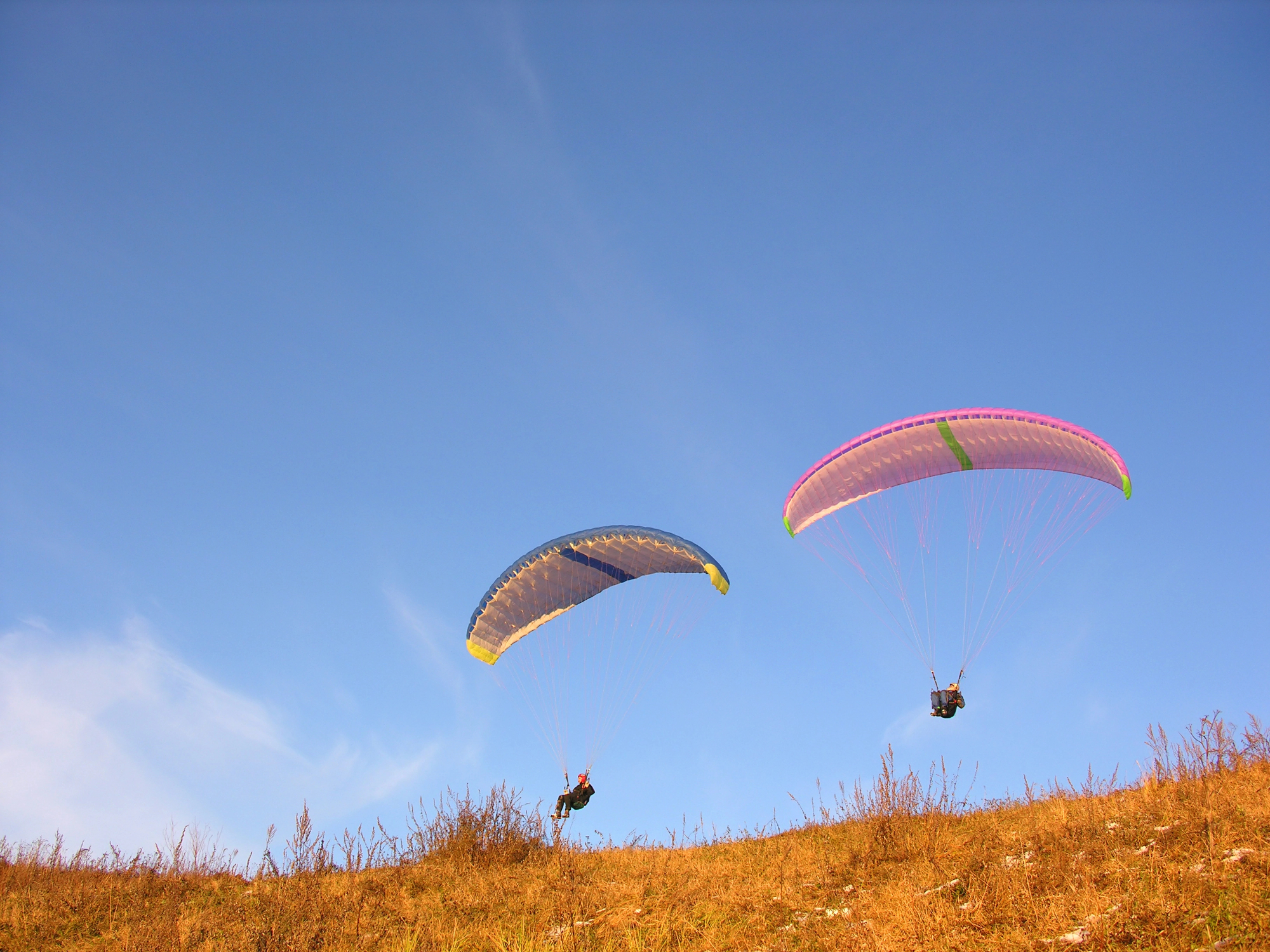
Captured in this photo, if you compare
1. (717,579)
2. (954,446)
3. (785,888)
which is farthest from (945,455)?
(785,888)

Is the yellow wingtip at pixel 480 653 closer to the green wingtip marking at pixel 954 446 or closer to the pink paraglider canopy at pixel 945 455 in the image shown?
the pink paraglider canopy at pixel 945 455

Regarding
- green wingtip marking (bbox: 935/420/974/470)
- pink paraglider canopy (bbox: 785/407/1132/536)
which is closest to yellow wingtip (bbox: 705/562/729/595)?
pink paraglider canopy (bbox: 785/407/1132/536)

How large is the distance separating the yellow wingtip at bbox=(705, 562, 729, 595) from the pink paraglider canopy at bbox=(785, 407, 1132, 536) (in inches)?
98.4

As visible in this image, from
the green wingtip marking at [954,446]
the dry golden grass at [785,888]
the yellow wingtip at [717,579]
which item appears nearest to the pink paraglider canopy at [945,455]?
the green wingtip marking at [954,446]

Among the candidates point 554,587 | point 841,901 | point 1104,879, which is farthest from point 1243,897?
point 554,587

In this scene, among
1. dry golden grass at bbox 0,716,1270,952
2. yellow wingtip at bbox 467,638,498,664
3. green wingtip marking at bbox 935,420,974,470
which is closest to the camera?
dry golden grass at bbox 0,716,1270,952

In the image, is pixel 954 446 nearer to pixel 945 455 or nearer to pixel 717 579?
pixel 945 455

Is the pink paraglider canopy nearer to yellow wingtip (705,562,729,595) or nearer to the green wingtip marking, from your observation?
the green wingtip marking

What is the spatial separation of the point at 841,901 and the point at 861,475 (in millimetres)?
9732

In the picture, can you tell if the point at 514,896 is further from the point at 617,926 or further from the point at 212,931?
the point at 212,931

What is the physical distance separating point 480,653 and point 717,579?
5649 millimetres

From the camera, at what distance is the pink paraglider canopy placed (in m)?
15.4

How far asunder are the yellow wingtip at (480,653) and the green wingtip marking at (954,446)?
34.1 feet

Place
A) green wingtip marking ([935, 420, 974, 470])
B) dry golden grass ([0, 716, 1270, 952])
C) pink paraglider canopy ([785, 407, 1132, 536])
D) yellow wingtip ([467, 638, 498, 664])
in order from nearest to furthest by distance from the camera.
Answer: dry golden grass ([0, 716, 1270, 952]) < pink paraglider canopy ([785, 407, 1132, 536]) < green wingtip marking ([935, 420, 974, 470]) < yellow wingtip ([467, 638, 498, 664])
